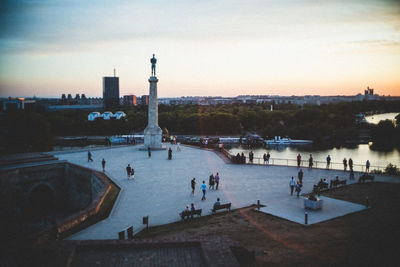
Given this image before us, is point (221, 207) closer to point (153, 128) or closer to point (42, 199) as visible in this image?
point (42, 199)

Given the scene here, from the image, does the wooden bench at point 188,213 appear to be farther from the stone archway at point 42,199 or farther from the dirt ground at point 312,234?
the stone archway at point 42,199

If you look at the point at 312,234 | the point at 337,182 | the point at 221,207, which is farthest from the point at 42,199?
the point at 337,182

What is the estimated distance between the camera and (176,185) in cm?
1869

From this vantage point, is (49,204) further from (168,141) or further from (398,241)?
(398,241)

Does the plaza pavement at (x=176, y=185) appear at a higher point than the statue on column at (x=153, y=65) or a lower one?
lower

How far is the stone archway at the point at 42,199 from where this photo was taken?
22.7 m

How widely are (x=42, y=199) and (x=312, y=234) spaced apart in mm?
19779

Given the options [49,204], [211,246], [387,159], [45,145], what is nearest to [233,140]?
[387,159]

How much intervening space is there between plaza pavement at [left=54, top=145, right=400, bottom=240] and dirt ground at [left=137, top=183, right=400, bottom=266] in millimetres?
1488

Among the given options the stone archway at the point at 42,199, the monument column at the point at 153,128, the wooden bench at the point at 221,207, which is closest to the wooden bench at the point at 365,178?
the wooden bench at the point at 221,207

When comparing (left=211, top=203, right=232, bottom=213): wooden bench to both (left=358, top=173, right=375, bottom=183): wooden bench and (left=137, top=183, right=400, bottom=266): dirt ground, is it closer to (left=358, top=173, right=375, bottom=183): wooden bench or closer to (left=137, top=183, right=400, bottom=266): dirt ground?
(left=137, top=183, right=400, bottom=266): dirt ground

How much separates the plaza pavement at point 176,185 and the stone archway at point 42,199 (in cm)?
304

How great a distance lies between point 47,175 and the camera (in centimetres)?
2334

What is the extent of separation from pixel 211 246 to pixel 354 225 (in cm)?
585
